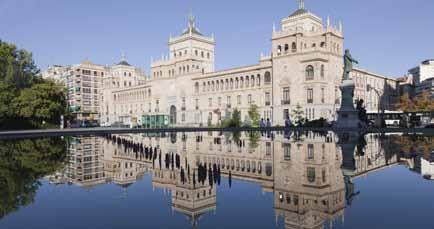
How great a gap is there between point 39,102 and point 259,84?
3573 centimetres

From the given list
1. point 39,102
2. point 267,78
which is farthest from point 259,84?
point 39,102

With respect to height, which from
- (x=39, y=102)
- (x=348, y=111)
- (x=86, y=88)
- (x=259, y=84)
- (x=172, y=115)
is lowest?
(x=348, y=111)

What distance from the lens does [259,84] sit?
60.5 m

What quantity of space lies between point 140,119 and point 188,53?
22.6 m

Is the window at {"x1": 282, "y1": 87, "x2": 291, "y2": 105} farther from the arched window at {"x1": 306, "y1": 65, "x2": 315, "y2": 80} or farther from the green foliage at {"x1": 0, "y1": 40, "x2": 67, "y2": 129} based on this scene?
the green foliage at {"x1": 0, "y1": 40, "x2": 67, "y2": 129}

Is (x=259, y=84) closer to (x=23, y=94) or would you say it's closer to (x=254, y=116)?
(x=254, y=116)

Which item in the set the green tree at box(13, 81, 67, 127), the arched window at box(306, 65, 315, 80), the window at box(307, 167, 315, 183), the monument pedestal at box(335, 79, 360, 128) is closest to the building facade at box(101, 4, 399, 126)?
the arched window at box(306, 65, 315, 80)

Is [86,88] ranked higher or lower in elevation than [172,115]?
higher

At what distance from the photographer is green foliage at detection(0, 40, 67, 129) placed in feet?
136

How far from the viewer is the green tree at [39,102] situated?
136 feet

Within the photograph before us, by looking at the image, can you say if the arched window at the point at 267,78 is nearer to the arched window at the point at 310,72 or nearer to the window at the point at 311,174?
the arched window at the point at 310,72

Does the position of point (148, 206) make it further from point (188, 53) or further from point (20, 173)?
point (188, 53)

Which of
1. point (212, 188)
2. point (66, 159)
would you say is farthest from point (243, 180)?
point (66, 159)

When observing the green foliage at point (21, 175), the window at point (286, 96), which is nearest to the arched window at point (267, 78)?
the window at point (286, 96)
